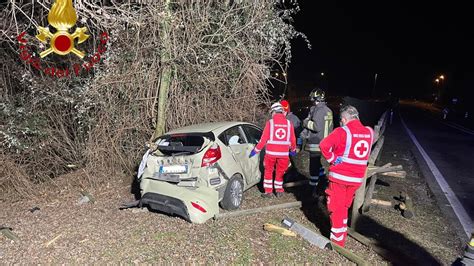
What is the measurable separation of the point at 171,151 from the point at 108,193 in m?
2.25

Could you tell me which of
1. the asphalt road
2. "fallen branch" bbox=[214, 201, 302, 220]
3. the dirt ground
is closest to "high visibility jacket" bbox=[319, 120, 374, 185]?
the dirt ground

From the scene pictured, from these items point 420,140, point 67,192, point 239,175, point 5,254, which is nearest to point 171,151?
point 239,175

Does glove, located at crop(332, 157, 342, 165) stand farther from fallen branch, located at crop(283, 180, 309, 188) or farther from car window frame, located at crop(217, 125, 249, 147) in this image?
fallen branch, located at crop(283, 180, 309, 188)

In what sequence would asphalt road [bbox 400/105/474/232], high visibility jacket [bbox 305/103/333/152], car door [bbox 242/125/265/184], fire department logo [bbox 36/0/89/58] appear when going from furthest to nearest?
asphalt road [bbox 400/105/474/232]
car door [bbox 242/125/265/184]
high visibility jacket [bbox 305/103/333/152]
fire department logo [bbox 36/0/89/58]

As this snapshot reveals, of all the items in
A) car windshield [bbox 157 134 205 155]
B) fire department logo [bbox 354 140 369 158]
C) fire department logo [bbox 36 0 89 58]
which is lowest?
car windshield [bbox 157 134 205 155]

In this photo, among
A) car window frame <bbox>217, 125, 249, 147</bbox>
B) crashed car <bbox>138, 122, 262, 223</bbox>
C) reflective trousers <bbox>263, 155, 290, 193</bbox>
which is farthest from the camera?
reflective trousers <bbox>263, 155, 290, 193</bbox>

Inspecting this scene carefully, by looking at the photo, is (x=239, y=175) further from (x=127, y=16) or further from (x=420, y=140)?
(x=420, y=140)

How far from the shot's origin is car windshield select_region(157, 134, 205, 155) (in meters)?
4.82

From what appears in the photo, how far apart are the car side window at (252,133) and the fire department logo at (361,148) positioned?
236 cm

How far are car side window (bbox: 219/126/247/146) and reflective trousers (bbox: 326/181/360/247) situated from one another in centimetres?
191

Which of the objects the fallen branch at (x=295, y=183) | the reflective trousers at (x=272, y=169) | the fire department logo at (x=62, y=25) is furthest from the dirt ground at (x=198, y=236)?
the fire department logo at (x=62, y=25)

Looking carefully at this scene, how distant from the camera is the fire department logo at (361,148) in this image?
385 centimetres

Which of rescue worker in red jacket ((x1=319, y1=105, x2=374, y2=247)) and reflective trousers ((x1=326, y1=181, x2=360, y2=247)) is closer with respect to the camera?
rescue worker in red jacket ((x1=319, y1=105, x2=374, y2=247))

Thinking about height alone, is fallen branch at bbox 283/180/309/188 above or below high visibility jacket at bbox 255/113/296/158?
below
